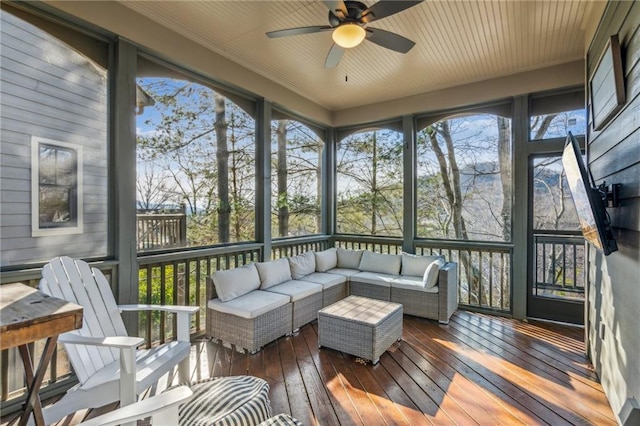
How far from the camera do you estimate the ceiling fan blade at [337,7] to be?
2.27 meters

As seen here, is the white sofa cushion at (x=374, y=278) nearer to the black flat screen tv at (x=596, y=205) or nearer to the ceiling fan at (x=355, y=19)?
the black flat screen tv at (x=596, y=205)

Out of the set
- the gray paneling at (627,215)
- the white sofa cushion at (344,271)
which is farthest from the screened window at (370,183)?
the gray paneling at (627,215)

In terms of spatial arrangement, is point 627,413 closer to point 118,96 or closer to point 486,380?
point 486,380

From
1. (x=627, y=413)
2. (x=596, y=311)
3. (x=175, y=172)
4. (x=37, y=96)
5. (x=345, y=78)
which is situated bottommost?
(x=627, y=413)

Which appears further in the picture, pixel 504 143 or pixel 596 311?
pixel 504 143

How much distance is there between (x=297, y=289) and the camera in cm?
380

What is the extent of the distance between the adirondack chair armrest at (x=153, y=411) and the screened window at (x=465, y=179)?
4.50 metres

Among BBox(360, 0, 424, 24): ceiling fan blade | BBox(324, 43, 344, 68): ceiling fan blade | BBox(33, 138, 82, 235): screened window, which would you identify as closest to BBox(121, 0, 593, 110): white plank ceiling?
BBox(324, 43, 344, 68): ceiling fan blade

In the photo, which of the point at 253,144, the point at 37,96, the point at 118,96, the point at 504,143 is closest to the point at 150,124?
the point at 118,96

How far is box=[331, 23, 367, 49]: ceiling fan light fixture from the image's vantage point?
2482mm

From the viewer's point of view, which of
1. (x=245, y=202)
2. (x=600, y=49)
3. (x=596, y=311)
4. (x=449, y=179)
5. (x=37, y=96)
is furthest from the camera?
(x=449, y=179)

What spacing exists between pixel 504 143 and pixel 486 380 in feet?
10.6

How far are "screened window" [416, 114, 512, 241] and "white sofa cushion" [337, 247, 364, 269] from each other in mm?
1087

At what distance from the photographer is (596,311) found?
2820 mm
